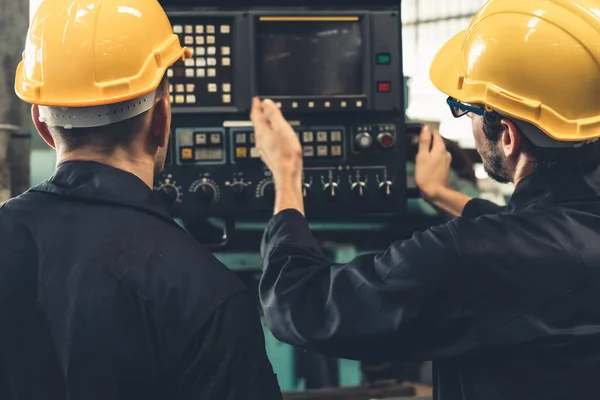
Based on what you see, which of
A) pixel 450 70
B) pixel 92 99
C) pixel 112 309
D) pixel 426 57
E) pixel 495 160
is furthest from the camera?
pixel 426 57

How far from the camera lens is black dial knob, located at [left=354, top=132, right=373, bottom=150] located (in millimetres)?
1493

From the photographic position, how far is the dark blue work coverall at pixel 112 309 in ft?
2.69

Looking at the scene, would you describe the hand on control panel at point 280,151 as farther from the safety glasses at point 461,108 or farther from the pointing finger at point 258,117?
the safety glasses at point 461,108

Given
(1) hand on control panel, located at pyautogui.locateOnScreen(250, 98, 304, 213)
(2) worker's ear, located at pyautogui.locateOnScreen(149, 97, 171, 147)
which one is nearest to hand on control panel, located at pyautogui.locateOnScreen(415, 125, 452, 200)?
(1) hand on control panel, located at pyautogui.locateOnScreen(250, 98, 304, 213)

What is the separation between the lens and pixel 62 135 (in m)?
0.93

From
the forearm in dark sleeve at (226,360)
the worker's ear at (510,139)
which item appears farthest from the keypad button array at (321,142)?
the forearm in dark sleeve at (226,360)

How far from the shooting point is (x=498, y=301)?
1011mm

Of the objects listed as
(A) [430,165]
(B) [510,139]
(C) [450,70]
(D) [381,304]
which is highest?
(C) [450,70]

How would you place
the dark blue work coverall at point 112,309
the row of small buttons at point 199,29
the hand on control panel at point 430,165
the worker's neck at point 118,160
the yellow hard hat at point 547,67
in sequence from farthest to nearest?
the hand on control panel at point 430,165, the row of small buttons at point 199,29, the yellow hard hat at point 547,67, the worker's neck at point 118,160, the dark blue work coverall at point 112,309

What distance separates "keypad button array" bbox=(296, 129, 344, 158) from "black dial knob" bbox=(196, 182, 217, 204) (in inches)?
7.9

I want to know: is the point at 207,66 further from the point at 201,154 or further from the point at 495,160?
the point at 495,160

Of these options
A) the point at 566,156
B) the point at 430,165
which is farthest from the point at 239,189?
the point at 566,156

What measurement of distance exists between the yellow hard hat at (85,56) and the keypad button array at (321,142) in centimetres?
55

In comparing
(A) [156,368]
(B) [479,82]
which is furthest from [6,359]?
(B) [479,82]
